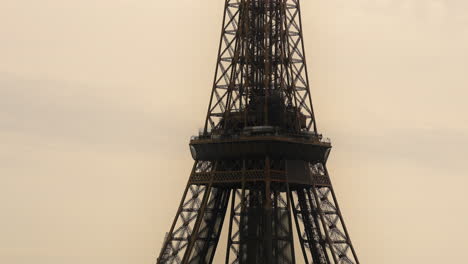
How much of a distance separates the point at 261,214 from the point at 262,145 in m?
9.17

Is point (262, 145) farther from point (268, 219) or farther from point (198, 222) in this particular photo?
point (198, 222)

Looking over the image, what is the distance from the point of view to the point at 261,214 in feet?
411

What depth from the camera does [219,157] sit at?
126m

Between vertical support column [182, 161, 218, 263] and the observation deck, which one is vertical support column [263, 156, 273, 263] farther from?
vertical support column [182, 161, 218, 263]

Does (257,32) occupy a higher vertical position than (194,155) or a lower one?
higher

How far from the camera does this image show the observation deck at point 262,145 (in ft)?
400

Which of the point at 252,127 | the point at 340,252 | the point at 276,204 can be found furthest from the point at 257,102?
the point at 340,252

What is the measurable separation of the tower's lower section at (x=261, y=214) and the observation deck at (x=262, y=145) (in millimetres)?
1127

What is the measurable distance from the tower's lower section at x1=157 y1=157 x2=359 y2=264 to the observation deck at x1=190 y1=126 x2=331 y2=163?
1127mm

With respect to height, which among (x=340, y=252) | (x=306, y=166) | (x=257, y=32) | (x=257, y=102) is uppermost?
(x=257, y=32)

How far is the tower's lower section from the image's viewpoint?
403 feet

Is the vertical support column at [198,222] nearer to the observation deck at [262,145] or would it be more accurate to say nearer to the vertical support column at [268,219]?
the observation deck at [262,145]

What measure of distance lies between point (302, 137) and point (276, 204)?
349 inches

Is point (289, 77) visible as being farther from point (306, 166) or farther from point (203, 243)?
point (203, 243)
